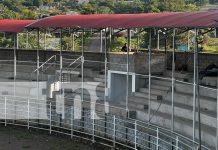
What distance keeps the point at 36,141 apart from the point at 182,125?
5.24 meters

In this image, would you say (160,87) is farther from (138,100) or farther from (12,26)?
(12,26)

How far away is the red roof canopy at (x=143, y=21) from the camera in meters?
9.37

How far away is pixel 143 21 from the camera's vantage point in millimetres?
12180

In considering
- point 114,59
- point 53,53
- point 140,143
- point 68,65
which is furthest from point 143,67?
point 53,53

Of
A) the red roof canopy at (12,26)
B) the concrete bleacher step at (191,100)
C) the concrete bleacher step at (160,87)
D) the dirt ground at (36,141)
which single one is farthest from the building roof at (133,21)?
the dirt ground at (36,141)

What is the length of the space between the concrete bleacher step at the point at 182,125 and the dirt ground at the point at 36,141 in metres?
1.73

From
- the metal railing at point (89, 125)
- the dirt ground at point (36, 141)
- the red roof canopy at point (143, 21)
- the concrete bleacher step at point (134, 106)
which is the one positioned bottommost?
the dirt ground at point (36, 141)

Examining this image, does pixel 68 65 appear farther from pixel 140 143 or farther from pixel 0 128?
pixel 140 143

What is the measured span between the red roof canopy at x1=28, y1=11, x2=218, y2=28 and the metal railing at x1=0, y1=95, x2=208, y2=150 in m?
2.30

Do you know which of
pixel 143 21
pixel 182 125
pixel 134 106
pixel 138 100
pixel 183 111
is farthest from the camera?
pixel 138 100

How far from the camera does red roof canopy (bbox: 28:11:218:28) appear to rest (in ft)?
30.7

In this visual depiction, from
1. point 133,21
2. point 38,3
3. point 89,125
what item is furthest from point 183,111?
point 38,3

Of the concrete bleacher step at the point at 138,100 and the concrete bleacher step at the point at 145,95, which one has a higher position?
the concrete bleacher step at the point at 145,95

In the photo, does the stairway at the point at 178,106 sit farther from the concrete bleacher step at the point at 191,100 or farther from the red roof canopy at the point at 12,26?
the red roof canopy at the point at 12,26
